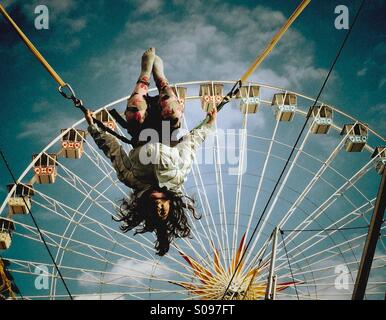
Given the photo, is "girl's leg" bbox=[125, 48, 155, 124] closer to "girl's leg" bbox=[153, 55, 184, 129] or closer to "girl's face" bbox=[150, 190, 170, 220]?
"girl's leg" bbox=[153, 55, 184, 129]

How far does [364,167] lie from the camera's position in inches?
538

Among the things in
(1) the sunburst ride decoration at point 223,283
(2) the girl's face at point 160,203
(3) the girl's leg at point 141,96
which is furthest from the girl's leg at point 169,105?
(1) the sunburst ride decoration at point 223,283

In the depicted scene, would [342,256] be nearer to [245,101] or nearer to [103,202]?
[245,101]

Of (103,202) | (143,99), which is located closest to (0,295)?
(103,202)

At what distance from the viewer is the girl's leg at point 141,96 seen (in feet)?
18.0

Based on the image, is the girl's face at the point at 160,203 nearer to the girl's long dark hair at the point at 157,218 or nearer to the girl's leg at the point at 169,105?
the girl's long dark hair at the point at 157,218

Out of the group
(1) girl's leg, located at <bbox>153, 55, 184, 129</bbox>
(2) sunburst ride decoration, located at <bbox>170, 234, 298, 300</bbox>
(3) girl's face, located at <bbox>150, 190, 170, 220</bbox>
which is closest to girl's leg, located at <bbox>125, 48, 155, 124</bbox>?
(1) girl's leg, located at <bbox>153, 55, 184, 129</bbox>

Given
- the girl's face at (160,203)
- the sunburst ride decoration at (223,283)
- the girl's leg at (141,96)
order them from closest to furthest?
1. the girl's leg at (141,96)
2. the girl's face at (160,203)
3. the sunburst ride decoration at (223,283)

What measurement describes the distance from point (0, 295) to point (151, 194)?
8.07 metres

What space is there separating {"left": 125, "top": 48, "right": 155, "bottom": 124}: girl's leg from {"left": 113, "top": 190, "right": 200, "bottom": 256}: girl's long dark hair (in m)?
1.11

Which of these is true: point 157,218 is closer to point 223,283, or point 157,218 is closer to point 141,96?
point 141,96

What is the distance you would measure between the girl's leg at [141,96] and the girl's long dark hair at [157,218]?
1113 millimetres

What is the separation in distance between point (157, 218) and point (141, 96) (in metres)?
1.78

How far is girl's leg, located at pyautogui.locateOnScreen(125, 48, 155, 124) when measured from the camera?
5492 millimetres
